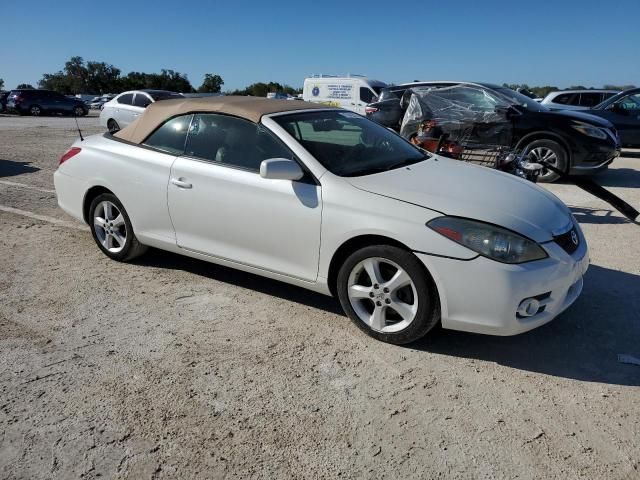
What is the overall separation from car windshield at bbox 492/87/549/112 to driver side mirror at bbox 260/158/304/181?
20.6ft

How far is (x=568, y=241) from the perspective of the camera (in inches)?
130

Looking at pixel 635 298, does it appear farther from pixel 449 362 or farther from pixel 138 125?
pixel 138 125

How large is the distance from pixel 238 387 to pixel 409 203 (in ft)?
4.88

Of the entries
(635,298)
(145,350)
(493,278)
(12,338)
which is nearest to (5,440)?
(145,350)

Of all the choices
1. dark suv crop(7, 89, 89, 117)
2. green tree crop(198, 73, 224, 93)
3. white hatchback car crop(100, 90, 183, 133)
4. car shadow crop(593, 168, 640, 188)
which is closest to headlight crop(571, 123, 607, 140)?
car shadow crop(593, 168, 640, 188)

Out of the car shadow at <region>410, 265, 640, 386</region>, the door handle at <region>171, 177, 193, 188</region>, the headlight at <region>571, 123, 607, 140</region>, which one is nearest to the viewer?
the car shadow at <region>410, 265, 640, 386</region>

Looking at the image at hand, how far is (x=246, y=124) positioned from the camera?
3920 mm

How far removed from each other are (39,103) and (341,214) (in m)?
34.3

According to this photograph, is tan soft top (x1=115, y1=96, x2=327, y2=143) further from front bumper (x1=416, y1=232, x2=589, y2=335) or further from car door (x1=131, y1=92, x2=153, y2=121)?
car door (x1=131, y1=92, x2=153, y2=121)

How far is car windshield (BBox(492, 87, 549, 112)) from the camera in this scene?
848 centimetres

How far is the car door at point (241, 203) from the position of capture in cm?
349

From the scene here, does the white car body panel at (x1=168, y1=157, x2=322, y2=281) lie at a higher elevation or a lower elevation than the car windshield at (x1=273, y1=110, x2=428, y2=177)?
lower

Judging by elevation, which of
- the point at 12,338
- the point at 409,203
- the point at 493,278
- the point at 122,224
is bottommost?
the point at 12,338

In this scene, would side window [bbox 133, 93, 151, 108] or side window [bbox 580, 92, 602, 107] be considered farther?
side window [bbox 133, 93, 151, 108]
